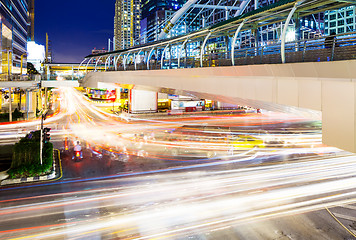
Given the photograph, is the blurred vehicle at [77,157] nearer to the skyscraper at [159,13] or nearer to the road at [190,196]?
the road at [190,196]

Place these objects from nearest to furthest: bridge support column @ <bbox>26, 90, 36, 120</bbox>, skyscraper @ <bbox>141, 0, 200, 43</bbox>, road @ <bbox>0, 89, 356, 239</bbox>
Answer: road @ <bbox>0, 89, 356, 239</bbox> < bridge support column @ <bbox>26, 90, 36, 120</bbox> < skyscraper @ <bbox>141, 0, 200, 43</bbox>

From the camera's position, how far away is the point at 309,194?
12727 mm

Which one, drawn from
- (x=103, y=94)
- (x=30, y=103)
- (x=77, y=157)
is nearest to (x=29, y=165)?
(x=77, y=157)

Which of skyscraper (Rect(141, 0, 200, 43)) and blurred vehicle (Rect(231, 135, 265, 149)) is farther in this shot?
skyscraper (Rect(141, 0, 200, 43))

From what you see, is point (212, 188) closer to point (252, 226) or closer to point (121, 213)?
point (252, 226)

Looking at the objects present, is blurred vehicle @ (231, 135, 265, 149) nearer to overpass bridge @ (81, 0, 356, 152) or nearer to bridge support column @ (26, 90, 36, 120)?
overpass bridge @ (81, 0, 356, 152)

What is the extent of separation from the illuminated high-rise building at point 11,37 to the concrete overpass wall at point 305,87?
3709cm

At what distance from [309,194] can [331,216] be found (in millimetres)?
1924

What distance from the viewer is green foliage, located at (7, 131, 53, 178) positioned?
50.7ft

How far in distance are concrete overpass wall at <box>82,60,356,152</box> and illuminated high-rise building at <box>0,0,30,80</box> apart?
3709 cm

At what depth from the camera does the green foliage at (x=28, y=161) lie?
15461 millimetres

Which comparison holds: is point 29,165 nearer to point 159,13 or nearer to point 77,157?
point 77,157

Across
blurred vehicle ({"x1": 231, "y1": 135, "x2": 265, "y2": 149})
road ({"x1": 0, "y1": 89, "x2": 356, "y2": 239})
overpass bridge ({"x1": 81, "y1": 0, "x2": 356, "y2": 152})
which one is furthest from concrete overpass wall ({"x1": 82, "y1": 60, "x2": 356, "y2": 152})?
blurred vehicle ({"x1": 231, "y1": 135, "x2": 265, "y2": 149})

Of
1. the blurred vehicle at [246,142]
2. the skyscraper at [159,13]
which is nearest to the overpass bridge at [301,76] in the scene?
the blurred vehicle at [246,142]
